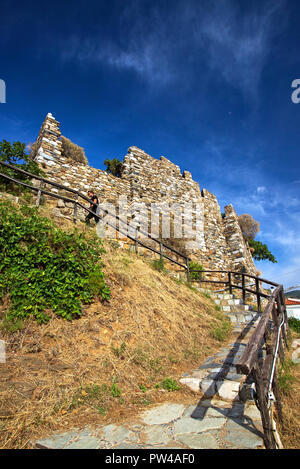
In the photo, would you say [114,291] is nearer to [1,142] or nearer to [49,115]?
[1,142]

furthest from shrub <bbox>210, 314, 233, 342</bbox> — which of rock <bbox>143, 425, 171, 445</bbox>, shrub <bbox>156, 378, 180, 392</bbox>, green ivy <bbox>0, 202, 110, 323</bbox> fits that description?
rock <bbox>143, 425, 171, 445</bbox>

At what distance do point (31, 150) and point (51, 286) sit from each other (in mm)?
8063

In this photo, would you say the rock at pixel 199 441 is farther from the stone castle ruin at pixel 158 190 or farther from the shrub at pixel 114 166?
the shrub at pixel 114 166

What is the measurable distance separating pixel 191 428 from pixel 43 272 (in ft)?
8.96

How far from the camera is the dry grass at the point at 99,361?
2383 mm

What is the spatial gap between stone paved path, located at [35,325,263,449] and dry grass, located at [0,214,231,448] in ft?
0.66

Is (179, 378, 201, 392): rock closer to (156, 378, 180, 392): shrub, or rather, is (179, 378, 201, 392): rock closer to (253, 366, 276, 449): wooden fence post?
(156, 378, 180, 392): shrub

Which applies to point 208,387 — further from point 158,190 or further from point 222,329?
point 158,190

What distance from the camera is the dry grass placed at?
2.38 meters

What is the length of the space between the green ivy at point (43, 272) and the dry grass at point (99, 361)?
7.9 inches

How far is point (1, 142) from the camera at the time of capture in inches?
255

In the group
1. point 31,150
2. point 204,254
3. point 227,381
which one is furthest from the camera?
point 204,254
